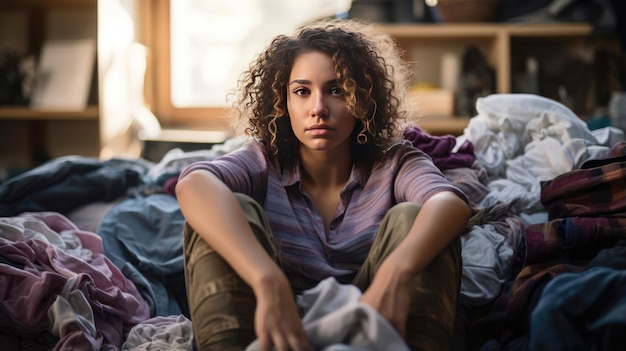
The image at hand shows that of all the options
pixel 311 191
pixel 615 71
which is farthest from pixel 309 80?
pixel 615 71

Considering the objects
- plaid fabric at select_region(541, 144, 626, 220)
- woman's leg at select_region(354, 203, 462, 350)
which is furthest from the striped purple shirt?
plaid fabric at select_region(541, 144, 626, 220)

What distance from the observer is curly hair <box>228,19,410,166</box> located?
4.81ft

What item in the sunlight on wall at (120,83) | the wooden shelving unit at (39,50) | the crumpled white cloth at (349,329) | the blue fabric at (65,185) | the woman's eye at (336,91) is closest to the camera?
the crumpled white cloth at (349,329)

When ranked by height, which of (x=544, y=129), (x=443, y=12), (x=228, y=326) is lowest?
(x=228, y=326)

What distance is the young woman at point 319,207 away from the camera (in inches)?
45.1

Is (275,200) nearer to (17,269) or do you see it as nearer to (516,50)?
(17,269)

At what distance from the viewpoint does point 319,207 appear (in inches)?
58.5

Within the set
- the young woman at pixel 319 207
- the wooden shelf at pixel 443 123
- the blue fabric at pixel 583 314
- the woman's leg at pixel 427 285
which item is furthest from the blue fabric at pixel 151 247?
the wooden shelf at pixel 443 123

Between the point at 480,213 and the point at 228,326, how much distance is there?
69 cm

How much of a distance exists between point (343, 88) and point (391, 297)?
0.48m

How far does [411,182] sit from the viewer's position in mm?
1373

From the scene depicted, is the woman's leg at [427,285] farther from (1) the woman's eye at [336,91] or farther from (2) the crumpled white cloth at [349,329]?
(1) the woman's eye at [336,91]

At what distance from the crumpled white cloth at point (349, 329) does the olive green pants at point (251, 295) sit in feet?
0.27

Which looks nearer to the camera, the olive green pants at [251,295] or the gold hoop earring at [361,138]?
the olive green pants at [251,295]
